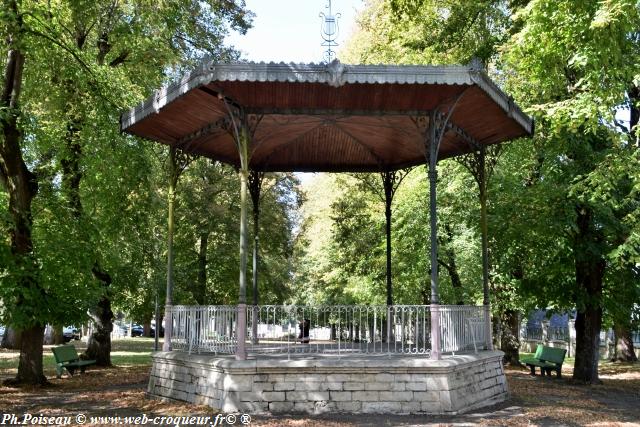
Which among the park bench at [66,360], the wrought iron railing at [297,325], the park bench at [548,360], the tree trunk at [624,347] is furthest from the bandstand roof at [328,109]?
the tree trunk at [624,347]

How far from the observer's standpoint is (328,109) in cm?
1100

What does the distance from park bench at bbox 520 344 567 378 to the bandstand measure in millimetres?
6188

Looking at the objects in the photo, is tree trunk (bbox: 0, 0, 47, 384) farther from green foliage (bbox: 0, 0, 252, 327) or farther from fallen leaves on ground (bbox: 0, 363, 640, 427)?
fallen leaves on ground (bbox: 0, 363, 640, 427)

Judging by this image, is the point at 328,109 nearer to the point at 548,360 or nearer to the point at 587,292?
the point at 587,292

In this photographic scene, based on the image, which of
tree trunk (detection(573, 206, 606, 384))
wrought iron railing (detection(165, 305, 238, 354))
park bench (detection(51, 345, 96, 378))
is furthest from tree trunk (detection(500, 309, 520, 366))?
park bench (detection(51, 345, 96, 378))

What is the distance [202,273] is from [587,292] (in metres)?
17.0

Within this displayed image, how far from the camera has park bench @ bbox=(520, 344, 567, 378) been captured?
58.3ft

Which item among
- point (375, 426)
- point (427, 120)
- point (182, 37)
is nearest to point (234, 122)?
point (427, 120)

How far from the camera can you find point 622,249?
14.0 metres

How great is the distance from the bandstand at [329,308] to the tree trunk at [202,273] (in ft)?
44.6

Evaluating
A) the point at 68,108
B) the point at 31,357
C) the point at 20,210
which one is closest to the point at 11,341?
the point at 31,357

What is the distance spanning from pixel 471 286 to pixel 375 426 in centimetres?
1237

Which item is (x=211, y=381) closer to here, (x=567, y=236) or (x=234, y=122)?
(x=234, y=122)

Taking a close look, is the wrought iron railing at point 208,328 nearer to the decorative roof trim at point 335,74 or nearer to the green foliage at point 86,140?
the green foliage at point 86,140
